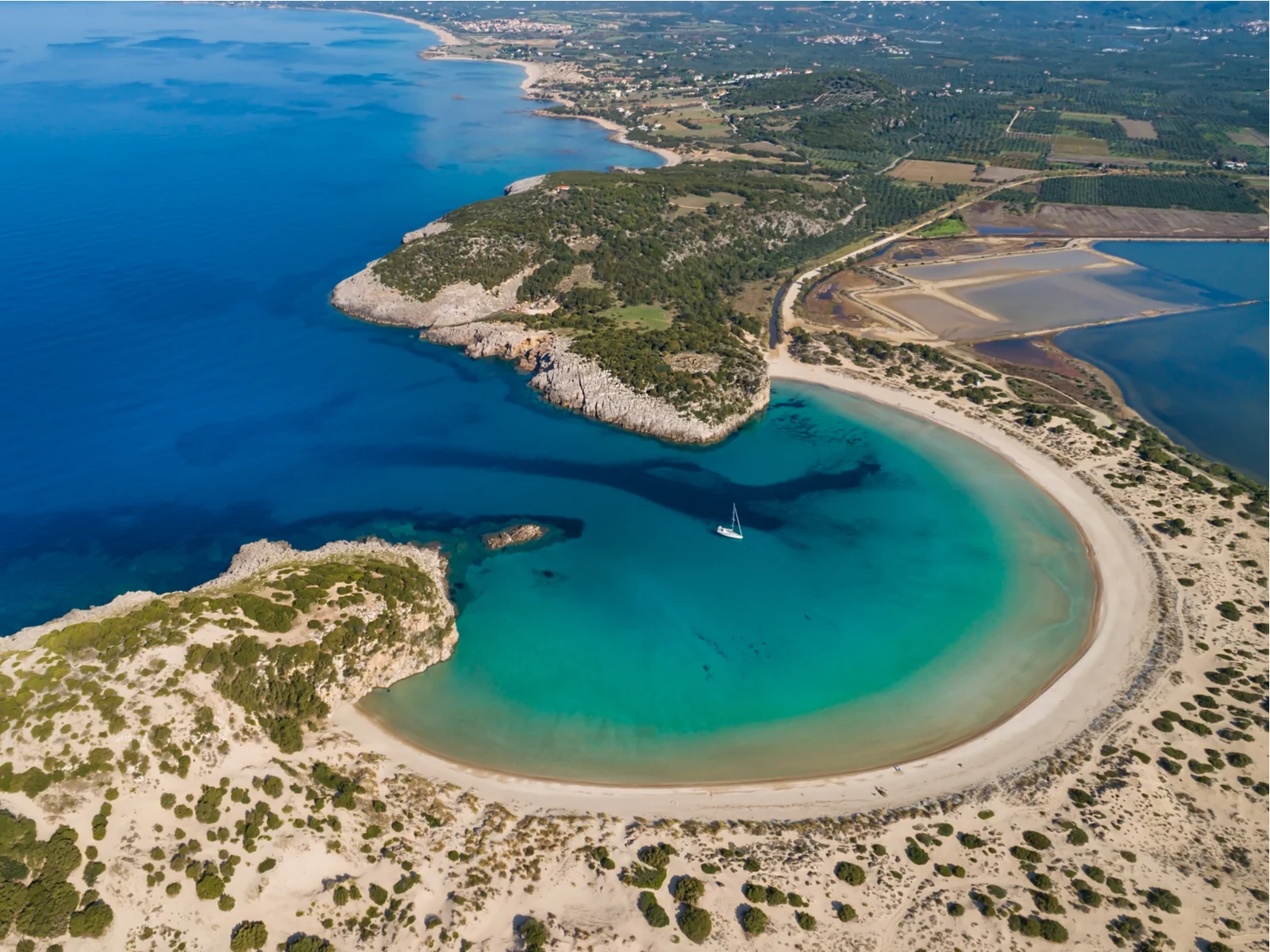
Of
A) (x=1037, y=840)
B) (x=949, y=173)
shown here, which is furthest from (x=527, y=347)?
(x=949, y=173)

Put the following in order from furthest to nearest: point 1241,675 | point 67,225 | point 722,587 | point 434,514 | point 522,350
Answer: point 67,225
point 522,350
point 434,514
point 722,587
point 1241,675

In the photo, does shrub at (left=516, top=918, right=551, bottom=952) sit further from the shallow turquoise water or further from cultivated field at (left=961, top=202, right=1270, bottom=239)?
cultivated field at (left=961, top=202, right=1270, bottom=239)

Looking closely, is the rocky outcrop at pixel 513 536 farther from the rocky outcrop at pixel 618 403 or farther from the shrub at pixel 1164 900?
the shrub at pixel 1164 900

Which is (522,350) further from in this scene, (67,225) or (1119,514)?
(67,225)

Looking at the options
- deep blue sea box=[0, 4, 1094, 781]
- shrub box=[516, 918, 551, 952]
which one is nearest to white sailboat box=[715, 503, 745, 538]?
deep blue sea box=[0, 4, 1094, 781]

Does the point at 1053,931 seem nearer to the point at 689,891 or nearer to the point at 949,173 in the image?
the point at 689,891

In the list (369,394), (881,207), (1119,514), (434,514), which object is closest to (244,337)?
(369,394)
